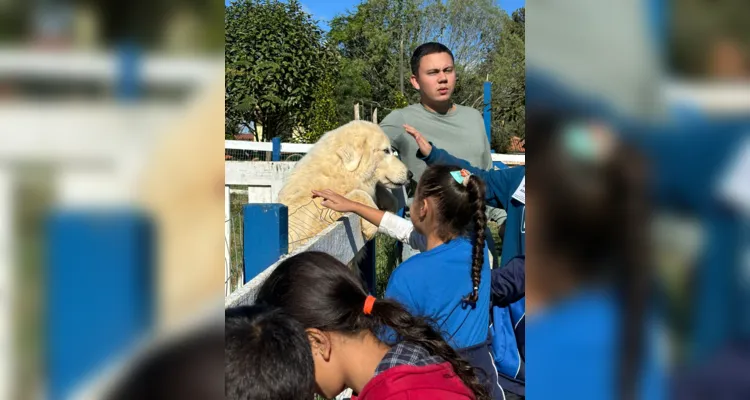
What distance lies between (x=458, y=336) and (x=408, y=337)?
661 millimetres

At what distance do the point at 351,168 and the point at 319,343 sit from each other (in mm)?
3035

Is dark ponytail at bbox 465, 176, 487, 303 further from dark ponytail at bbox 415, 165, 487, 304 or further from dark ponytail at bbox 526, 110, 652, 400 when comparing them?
dark ponytail at bbox 526, 110, 652, 400

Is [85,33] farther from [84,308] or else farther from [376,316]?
[376,316]

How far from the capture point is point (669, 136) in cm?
39

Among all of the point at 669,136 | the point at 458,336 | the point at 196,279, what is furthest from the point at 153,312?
the point at 458,336

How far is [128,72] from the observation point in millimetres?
397

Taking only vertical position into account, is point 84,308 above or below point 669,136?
below

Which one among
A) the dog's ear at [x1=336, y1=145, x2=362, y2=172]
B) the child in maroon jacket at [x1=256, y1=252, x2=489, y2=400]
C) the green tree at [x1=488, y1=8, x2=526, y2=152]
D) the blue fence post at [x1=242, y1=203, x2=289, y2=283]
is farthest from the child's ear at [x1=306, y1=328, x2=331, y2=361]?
the green tree at [x1=488, y1=8, x2=526, y2=152]

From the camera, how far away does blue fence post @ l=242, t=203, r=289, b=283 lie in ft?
6.52

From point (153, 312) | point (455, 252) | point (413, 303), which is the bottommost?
point (413, 303)

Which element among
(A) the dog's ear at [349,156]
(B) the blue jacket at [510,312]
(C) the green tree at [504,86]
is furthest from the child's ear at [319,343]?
(C) the green tree at [504,86]

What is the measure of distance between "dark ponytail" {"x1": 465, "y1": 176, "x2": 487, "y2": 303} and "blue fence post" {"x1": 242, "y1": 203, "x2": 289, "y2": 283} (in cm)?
71

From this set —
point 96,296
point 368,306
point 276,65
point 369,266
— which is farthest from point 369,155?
point 276,65

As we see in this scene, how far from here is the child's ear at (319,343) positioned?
1519 mm
